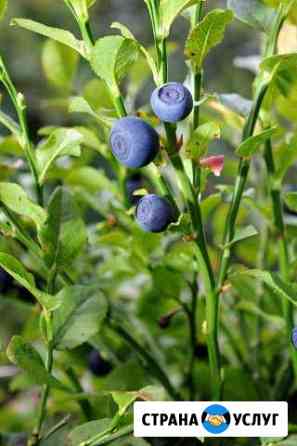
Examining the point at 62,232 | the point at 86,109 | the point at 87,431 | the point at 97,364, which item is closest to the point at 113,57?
the point at 86,109

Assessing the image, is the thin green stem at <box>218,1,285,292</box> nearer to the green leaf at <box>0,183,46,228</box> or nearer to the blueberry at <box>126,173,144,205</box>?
the green leaf at <box>0,183,46,228</box>

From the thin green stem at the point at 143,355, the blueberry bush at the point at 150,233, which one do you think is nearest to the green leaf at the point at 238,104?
the blueberry bush at the point at 150,233

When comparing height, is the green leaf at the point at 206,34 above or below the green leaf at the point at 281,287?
above

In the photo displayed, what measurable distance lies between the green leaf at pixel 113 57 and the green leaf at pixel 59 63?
0.31 metres

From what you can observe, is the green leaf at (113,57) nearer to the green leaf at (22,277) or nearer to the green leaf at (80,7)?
the green leaf at (80,7)

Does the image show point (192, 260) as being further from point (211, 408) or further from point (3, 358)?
point (3, 358)

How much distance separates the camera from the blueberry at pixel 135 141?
0.51 metres

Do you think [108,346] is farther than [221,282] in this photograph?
Yes

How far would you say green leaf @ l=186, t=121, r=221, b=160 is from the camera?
0.55 meters

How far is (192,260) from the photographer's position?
2.41 feet

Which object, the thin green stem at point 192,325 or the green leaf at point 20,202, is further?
the thin green stem at point 192,325

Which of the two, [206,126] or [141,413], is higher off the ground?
[206,126]

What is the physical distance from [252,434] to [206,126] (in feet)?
0.74

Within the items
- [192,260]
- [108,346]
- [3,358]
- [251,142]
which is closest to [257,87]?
[251,142]
